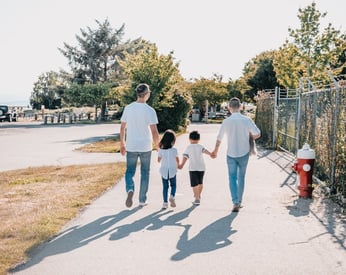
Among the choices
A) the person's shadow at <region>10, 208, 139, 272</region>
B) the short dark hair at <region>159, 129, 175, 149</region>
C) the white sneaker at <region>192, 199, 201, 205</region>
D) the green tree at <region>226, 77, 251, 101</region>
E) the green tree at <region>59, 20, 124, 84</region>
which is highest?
the green tree at <region>59, 20, 124, 84</region>

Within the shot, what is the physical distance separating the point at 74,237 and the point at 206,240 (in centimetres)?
162

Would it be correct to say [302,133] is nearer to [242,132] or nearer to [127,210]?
[242,132]

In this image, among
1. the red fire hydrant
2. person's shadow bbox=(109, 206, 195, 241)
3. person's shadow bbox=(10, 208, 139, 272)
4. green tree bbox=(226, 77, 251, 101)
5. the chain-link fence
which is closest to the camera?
person's shadow bbox=(10, 208, 139, 272)

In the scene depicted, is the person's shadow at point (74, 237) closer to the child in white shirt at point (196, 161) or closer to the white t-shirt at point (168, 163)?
the white t-shirt at point (168, 163)

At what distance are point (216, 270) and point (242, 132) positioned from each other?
314cm

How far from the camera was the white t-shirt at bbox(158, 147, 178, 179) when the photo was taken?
743cm

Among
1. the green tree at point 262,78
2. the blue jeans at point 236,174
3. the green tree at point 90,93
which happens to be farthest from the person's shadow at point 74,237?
the green tree at point 262,78

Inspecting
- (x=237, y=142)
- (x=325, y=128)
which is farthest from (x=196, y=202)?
(x=325, y=128)

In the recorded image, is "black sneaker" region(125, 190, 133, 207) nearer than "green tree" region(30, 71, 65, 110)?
Yes

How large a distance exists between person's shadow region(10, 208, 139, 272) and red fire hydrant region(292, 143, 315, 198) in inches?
126

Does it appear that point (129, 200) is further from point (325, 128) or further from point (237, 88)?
point (237, 88)

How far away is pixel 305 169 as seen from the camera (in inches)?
317

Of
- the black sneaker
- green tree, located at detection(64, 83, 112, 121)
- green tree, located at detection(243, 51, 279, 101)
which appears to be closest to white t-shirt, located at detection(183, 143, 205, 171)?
the black sneaker

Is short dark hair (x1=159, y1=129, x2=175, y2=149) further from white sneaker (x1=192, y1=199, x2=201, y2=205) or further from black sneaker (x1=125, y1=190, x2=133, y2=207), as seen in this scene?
white sneaker (x1=192, y1=199, x2=201, y2=205)
